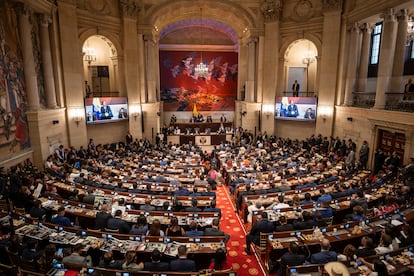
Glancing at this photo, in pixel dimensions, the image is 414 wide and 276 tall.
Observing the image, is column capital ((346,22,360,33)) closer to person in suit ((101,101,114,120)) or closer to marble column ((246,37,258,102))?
marble column ((246,37,258,102))

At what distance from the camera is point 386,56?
48.4 feet

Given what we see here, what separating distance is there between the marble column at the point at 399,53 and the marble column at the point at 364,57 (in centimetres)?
291

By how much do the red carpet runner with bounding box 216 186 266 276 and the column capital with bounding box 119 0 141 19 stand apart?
623 inches

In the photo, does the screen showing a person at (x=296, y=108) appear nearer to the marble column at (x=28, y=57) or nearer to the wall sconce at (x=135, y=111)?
the wall sconce at (x=135, y=111)

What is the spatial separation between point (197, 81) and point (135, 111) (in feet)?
35.3

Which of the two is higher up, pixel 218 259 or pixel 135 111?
pixel 135 111

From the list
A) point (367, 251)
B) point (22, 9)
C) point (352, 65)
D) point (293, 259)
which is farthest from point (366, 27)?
point (22, 9)

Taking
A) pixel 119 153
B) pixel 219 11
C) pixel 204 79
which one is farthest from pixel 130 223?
pixel 204 79

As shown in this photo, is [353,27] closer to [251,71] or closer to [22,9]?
[251,71]

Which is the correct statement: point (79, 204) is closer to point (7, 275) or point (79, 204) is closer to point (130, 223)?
point (130, 223)

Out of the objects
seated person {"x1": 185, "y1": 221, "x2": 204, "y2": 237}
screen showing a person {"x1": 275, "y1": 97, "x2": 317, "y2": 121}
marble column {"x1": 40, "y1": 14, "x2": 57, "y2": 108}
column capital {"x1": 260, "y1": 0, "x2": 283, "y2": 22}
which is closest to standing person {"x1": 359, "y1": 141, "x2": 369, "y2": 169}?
screen showing a person {"x1": 275, "y1": 97, "x2": 317, "y2": 121}

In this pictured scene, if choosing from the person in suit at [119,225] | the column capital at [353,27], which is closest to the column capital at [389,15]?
the column capital at [353,27]

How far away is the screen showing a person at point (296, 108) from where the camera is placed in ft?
66.5

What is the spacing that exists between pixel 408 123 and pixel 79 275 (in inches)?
558
